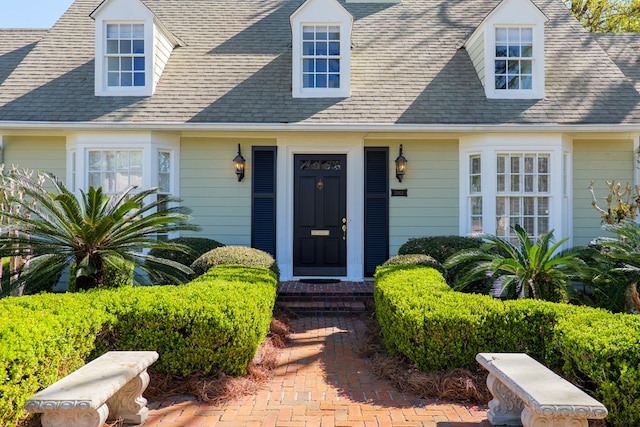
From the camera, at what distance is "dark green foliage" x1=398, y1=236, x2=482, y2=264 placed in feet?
28.0

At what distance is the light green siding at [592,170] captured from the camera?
31.4ft

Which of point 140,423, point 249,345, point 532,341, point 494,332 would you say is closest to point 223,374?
point 249,345

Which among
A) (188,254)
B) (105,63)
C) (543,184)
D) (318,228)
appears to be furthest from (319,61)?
(543,184)

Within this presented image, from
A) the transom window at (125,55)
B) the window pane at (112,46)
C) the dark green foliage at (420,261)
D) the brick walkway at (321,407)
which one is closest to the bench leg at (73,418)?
the brick walkway at (321,407)

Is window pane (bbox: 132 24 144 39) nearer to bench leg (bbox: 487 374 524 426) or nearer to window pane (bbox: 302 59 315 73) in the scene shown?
window pane (bbox: 302 59 315 73)

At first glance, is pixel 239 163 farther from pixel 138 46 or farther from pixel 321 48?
pixel 138 46

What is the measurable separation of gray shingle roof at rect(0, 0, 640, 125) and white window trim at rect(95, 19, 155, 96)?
20cm

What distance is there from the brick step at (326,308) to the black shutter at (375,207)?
1.64 metres

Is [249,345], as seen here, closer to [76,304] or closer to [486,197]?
[76,304]

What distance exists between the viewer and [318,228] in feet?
32.1

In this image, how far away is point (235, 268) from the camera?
711 centimetres

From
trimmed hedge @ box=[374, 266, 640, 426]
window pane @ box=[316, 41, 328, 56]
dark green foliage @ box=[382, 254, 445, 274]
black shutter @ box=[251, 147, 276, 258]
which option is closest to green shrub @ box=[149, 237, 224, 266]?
black shutter @ box=[251, 147, 276, 258]

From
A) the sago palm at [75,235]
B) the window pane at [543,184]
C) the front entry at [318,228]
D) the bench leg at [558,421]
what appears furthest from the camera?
the front entry at [318,228]

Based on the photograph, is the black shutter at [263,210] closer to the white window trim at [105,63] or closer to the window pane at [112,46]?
the white window trim at [105,63]
